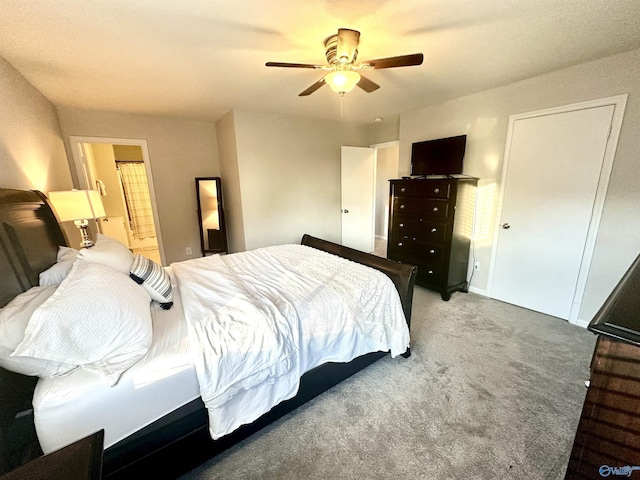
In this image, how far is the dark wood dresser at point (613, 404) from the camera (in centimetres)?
68

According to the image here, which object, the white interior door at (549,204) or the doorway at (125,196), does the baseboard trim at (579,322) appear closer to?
the white interior door at (549,204)

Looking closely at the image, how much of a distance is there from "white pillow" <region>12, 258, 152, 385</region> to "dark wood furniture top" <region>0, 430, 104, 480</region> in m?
0.46

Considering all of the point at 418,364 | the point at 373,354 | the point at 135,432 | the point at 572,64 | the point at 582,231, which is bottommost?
the point at 418,364

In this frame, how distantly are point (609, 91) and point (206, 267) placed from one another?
375 centimetres

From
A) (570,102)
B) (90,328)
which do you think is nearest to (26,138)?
(90,328)

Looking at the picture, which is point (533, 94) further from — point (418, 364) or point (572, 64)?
point (418, 364)

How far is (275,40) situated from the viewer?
72.3 inches

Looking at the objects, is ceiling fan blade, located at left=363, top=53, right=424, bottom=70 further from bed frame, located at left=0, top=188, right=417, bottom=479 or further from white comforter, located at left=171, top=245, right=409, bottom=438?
bed frame, located at left=0, top=188, right=417, bottom=479

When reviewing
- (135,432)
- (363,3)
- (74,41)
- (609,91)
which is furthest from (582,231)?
(74,41)

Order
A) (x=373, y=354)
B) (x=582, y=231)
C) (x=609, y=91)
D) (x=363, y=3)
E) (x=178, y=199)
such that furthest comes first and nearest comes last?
(x=178, y=199) → (x=582, y=231) → (x=609, y=91) → (x=373, y=354) → (x=363, y=3)

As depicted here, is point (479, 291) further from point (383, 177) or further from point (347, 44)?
point (383, 177)

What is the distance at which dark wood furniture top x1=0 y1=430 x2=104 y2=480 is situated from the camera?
58 centimetres

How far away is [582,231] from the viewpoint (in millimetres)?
2395

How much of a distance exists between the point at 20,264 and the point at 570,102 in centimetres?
419
